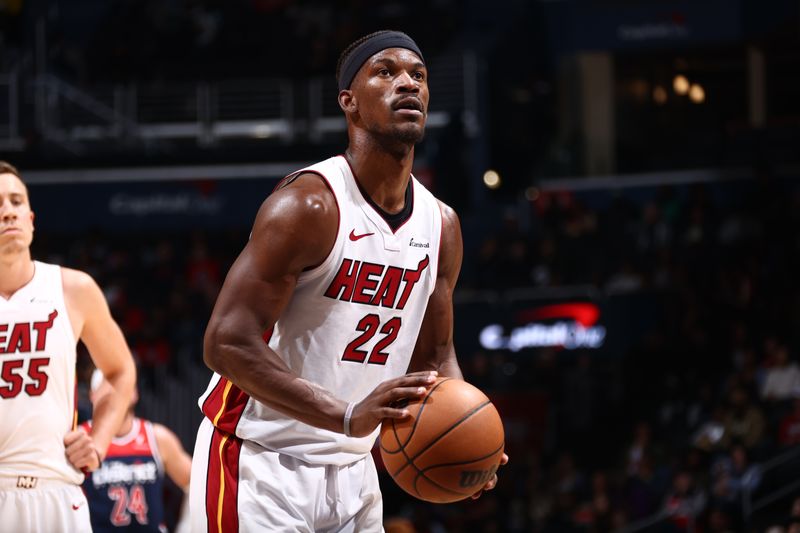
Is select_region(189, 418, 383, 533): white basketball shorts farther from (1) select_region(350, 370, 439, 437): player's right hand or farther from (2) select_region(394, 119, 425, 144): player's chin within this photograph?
(2) select_region(394, 119, 425, 144): player's chin

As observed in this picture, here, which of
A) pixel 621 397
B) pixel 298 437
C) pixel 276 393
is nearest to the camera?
pixel 276 393

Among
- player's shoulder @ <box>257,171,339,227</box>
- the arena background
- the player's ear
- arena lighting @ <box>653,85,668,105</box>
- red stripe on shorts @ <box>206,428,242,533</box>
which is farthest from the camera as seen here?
arena lighting @ <box>653,85,668,105</box>

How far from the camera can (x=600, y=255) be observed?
14.3 m

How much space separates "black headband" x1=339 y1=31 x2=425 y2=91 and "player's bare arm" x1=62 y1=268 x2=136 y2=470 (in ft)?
5.14

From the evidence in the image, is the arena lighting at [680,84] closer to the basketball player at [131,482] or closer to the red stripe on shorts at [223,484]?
the basketball player at [131,482]

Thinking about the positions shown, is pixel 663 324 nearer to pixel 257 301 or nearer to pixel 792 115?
pixel 792 115

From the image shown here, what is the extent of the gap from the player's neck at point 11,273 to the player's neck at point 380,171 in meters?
1.63

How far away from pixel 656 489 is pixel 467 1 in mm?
8712

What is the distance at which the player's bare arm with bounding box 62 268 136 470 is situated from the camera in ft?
16.2

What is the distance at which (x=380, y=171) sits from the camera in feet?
13.0

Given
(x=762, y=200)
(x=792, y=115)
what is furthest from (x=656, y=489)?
(x=792, y=115)

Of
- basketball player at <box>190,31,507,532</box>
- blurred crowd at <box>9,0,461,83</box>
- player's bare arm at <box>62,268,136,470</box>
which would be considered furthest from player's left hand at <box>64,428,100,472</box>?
blurred crowd at <box>9,0,461,83</box>

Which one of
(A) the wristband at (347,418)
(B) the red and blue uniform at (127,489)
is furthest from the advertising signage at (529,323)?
(A) the wristband at (347,418)

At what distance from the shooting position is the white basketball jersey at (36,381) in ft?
15.6
